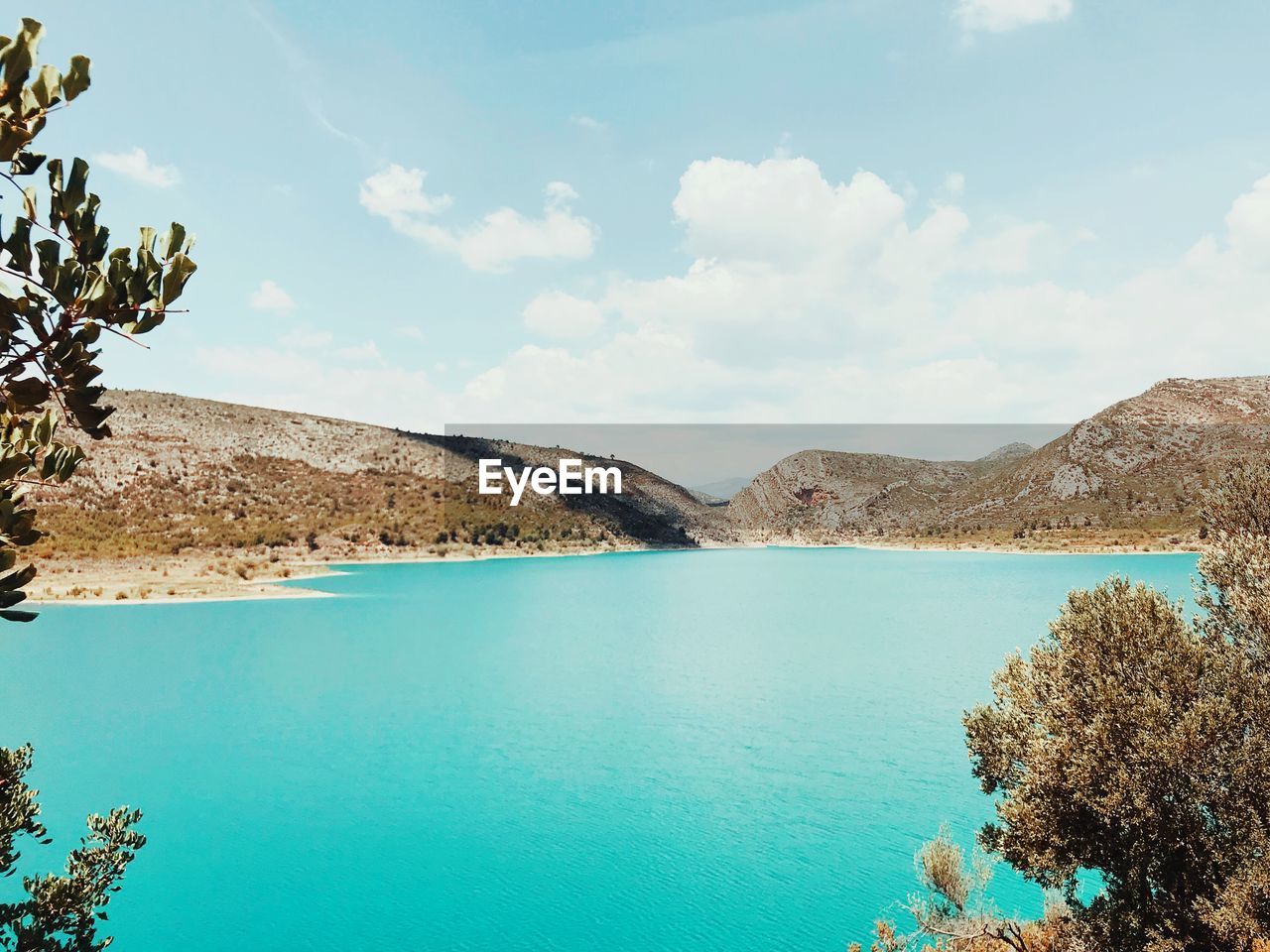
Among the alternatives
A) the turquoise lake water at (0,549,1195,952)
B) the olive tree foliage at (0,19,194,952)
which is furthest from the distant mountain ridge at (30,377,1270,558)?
the olive tree foliage at (0,19,194,952)

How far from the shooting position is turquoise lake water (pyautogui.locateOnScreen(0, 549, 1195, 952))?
14.6 m

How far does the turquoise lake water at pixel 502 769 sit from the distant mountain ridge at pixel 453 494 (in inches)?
1105

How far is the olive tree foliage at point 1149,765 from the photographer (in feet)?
29.7


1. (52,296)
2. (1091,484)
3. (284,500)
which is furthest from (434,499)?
(1091,484)

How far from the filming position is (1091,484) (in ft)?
375

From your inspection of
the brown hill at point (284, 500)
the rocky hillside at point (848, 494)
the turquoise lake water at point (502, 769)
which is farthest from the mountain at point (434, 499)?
the turquoise lake water at point (502, 769)

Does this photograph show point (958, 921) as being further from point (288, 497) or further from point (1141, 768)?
point (288, 497)

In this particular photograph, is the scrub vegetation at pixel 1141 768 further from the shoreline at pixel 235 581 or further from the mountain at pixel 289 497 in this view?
the mountain at pixel 289 497

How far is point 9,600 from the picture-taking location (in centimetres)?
319

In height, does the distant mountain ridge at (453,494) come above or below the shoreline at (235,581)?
above

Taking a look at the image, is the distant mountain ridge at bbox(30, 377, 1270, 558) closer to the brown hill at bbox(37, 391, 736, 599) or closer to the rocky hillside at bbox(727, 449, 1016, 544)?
the brown hill at bbox(37, 391, 736, 599)

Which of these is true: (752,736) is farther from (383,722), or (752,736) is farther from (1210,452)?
(1210,452)

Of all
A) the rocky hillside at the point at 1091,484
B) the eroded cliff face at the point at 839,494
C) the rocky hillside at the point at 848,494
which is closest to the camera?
the rocky hillside at the point at 1091,484

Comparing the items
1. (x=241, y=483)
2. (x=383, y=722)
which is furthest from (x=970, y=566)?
(x=241, y=483)
